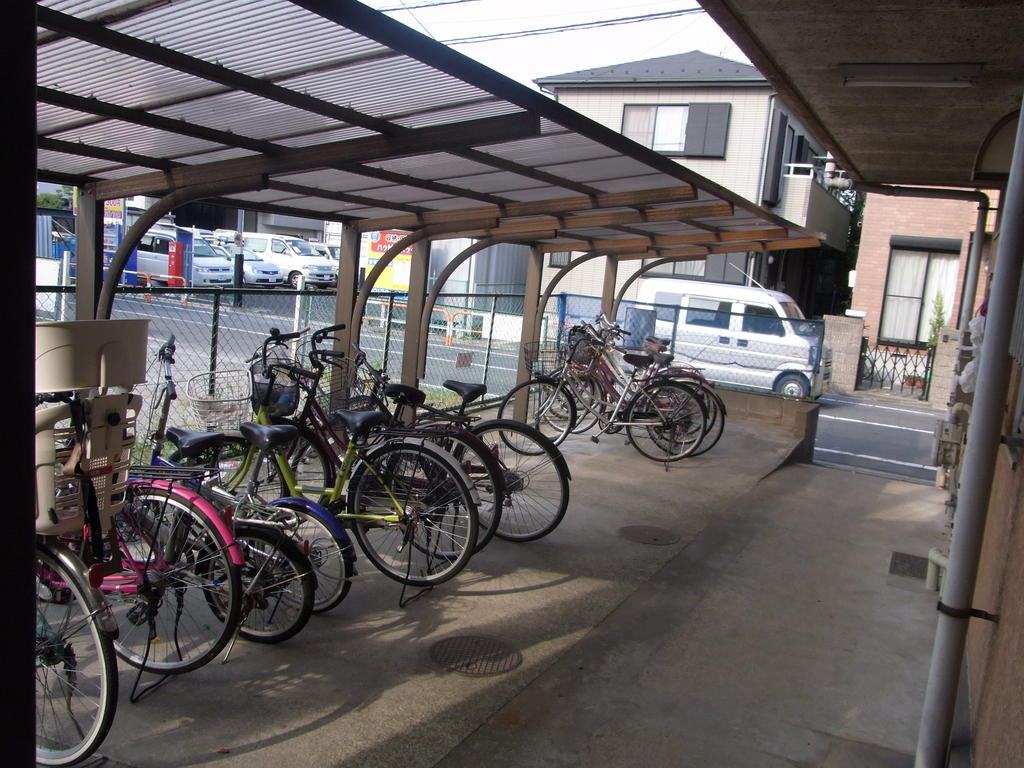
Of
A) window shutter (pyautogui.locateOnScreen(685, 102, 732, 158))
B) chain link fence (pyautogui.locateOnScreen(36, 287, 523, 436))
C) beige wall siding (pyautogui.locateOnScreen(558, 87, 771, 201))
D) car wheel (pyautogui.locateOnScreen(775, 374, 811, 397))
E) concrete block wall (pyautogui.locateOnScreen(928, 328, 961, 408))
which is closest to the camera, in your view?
chain link fence (pyautogui.locateOnScreen(36, 287, 523, 436))

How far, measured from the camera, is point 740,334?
516 inches

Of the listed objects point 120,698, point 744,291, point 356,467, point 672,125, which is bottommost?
point 120,698

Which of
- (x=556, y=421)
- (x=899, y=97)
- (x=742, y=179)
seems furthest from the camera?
(x=742, y=179)

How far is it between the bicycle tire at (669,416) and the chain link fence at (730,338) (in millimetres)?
3700

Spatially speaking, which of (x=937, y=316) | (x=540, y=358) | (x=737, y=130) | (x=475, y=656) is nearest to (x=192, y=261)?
(x=737, y=130)

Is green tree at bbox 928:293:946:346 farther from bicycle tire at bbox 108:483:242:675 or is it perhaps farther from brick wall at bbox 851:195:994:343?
bicycle tire at bbox 108:483:242:675

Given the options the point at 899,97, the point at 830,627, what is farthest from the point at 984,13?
the point at 830,627

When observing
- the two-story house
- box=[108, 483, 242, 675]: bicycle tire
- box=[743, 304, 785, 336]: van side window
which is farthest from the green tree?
box=[108, 483, 242, 675]: bicycle tire

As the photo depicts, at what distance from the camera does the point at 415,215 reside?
6773 mm

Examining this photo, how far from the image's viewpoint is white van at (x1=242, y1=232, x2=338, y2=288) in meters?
26.2

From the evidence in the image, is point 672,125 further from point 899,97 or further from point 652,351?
point 899,97

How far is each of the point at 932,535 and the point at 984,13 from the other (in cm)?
466

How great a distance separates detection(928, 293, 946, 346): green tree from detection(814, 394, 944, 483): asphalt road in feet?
8.74

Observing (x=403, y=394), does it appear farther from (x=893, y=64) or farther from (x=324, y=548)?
(x=893, y=64)
